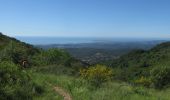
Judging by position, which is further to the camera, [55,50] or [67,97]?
[55,50]

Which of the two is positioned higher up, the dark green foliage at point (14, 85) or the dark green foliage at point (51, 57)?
the dark green foliage at point (14, 85)

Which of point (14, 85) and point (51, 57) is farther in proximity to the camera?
point (51, 57)

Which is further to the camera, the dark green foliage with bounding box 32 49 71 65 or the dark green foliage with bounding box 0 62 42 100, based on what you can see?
the dark green foliage with bounding box 32 49 71 65

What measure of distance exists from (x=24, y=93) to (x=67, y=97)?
1.48m

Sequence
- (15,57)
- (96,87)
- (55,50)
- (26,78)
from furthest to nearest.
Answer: (55,50), (15,57), (96,87), (26,78)

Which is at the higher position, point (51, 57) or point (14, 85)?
point (14, 85)

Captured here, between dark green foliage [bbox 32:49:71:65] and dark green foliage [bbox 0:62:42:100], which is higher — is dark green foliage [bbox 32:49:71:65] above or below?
below

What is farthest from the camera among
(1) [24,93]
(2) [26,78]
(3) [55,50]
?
(3) [55,50]

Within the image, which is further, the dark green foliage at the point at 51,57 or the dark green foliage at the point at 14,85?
the dark green foliage at the point at 51,57

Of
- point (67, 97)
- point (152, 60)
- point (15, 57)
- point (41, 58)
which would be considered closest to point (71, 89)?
point (67, 97)

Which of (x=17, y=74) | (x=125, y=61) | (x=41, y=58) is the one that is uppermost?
(x=17, y=74)

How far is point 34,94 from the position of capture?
36.9 ft

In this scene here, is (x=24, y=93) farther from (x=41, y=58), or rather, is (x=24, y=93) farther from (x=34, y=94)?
(x=41, y=58)

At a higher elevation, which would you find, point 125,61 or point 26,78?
point 26,78
